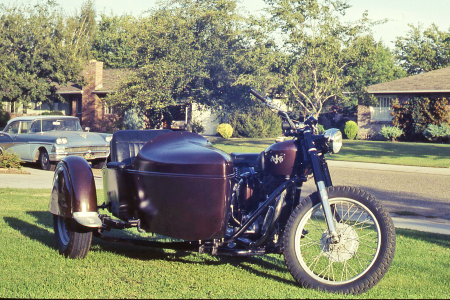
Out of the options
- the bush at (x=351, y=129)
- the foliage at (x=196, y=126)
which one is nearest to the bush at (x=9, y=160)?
the foliage at (x=196, y=126)

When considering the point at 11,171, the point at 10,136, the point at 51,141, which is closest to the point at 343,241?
the point at 11,171

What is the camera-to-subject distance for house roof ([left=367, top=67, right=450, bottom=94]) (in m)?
31.4

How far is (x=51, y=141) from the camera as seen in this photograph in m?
14.8

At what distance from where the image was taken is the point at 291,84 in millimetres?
28344

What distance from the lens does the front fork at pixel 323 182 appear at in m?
4.13

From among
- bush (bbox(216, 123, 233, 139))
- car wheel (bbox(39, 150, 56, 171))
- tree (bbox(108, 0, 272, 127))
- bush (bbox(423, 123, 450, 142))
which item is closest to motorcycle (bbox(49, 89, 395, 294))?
car wheel (bbox(39, 150, 56, 171))

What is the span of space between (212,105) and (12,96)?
47.4 feet

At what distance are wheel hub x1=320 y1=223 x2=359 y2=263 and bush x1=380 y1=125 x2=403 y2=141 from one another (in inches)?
1144

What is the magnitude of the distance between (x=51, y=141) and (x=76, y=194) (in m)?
10.3

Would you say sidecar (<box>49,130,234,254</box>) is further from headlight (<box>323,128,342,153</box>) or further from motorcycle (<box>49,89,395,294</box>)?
headlight (<box>323,128,342,153</box>)

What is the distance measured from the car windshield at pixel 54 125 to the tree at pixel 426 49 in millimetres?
44750

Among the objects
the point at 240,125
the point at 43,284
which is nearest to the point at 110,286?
the point at 43,284

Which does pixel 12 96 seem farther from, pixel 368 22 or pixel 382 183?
pixel 382 183

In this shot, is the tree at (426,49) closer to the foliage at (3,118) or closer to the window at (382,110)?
the window at (382,110)
